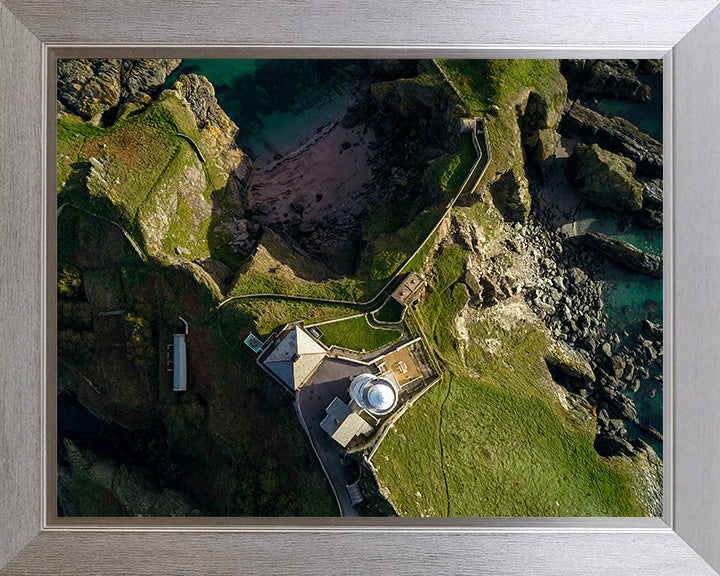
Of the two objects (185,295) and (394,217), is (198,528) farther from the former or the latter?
(394,217)

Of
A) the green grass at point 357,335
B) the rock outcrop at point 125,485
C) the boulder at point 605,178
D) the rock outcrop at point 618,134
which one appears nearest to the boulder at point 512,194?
the boulder at point 605,178

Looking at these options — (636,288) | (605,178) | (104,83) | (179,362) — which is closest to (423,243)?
(605,178)

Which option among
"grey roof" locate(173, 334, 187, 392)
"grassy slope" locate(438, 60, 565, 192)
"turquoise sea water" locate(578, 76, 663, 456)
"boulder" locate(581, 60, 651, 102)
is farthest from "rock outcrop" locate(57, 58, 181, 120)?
"turquoise sea water" locate(578, 76, 663, 456)

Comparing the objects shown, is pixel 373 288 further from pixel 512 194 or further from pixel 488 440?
pixel 512 194

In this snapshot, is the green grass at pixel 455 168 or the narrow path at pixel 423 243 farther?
the green grass at pixel 455 168

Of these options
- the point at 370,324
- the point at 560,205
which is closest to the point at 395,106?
the point at 560,205

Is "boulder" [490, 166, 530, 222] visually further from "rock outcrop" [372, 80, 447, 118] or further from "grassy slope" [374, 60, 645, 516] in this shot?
"rock outcrop" [372, 80, 447, 118]

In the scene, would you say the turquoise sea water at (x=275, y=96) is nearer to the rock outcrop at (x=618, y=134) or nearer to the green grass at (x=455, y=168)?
the green grass at (x=455, y=168)
